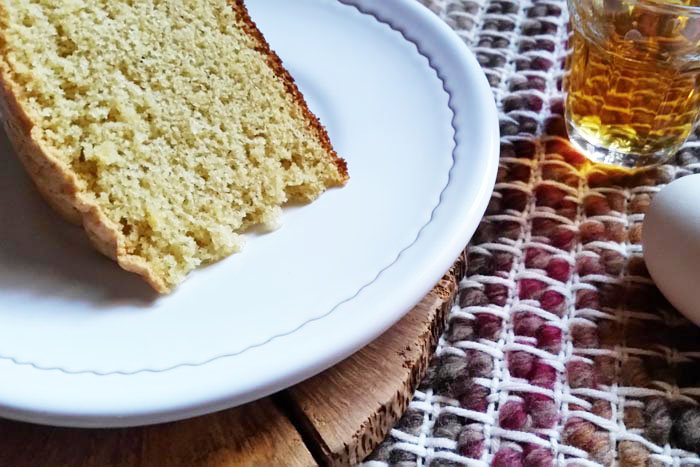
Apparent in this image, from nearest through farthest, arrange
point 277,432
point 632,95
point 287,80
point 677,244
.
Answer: point 277,432
point 677,244
point 287,80
point 632,95

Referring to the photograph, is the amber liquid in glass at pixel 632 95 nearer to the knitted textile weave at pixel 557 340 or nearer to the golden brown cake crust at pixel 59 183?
the knitted textile weave at pixel 557 340

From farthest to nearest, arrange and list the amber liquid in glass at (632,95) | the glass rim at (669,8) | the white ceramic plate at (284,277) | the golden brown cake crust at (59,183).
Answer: the amber liquid in glass at (632,95) → the glass rim at (669,8) → the golden brown cake crust at (59,183) → the white ceramic plate at (284,277)

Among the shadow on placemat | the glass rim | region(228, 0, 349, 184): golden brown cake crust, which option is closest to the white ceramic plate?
region(228, 0, 349, 184): golden brown cake crust

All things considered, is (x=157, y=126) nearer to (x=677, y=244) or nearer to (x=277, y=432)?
(x=277, y=432)

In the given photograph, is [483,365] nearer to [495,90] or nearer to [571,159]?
[571,159]

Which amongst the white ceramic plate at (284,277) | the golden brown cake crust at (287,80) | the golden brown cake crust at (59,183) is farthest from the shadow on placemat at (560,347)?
the golden brown cake crust at (59,183)

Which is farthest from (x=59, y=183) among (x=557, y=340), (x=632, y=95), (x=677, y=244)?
(x=632, y=95)
